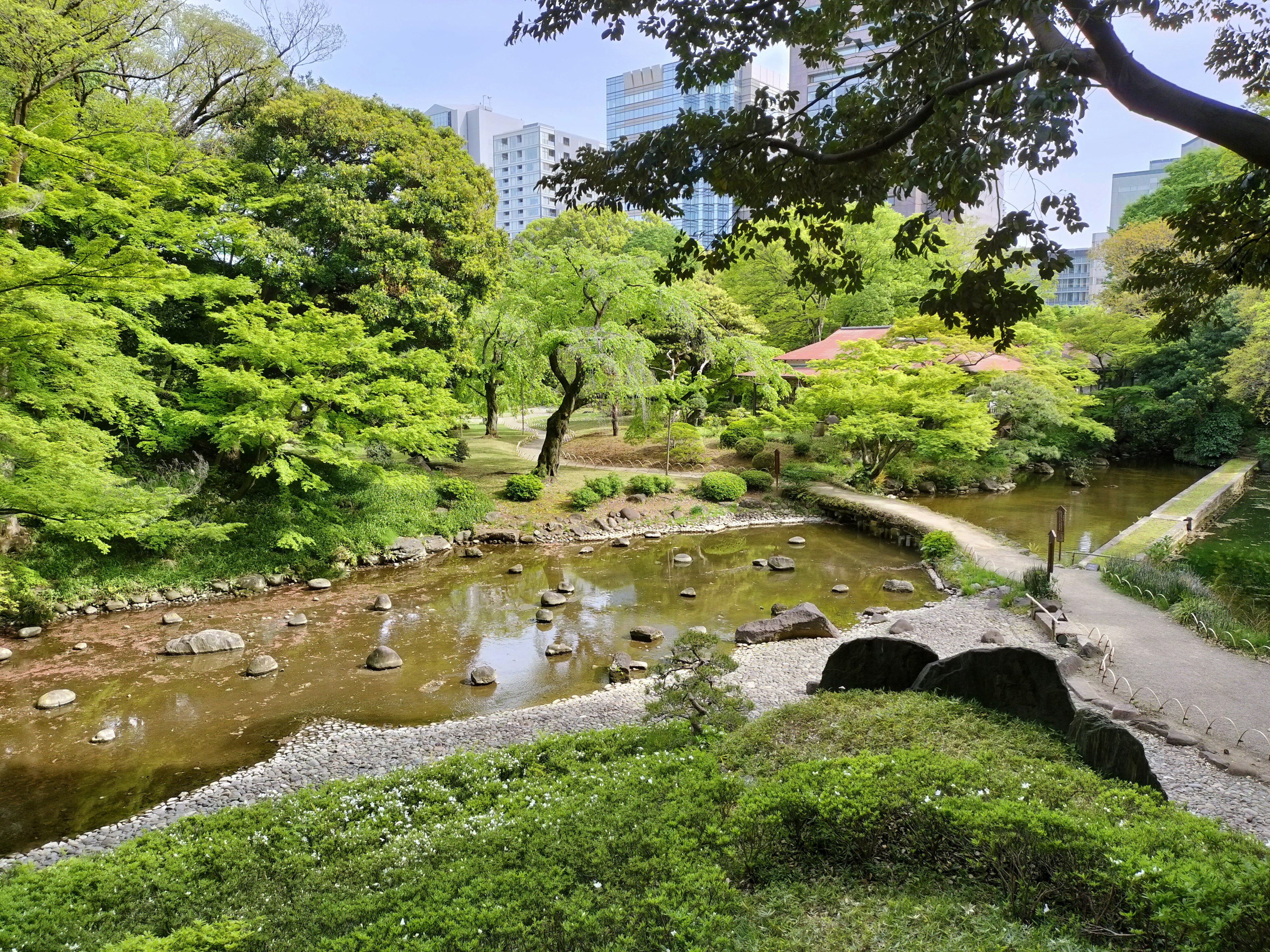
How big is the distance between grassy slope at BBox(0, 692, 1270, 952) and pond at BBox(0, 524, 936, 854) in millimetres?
3260

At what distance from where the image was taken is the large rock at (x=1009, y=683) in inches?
229

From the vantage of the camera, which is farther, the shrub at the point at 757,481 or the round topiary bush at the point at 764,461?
the round topiary bush at the point at 764,461

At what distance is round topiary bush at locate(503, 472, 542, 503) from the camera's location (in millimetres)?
18359

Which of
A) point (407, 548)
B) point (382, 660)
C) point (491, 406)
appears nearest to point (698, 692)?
point (382, 660)

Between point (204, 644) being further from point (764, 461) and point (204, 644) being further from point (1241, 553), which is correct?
point (1241, 553)

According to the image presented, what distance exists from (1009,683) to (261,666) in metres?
9.29

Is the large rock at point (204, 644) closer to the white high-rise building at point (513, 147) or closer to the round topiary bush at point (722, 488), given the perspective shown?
the round topiary bush at point (722, 488)

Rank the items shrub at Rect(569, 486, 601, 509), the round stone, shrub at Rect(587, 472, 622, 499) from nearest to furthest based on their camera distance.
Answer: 1. the round stone
2. shrub at Rect(569, 486, 601, 509)
3. shrub at Rect(587, 472, 622, 499)

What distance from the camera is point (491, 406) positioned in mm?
25062

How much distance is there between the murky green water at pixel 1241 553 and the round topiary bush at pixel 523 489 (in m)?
14.3

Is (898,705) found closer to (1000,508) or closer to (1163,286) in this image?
Answer: (1163,286)

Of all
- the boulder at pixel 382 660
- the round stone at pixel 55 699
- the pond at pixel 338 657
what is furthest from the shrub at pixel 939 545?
the round stone at pixel 55 699

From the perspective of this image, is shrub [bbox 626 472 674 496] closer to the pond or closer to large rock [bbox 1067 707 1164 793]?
the pond

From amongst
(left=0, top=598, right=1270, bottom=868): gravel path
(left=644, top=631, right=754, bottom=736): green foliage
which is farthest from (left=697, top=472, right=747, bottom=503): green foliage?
(left=644, top=631, right=754, bottom=736): green foliage
